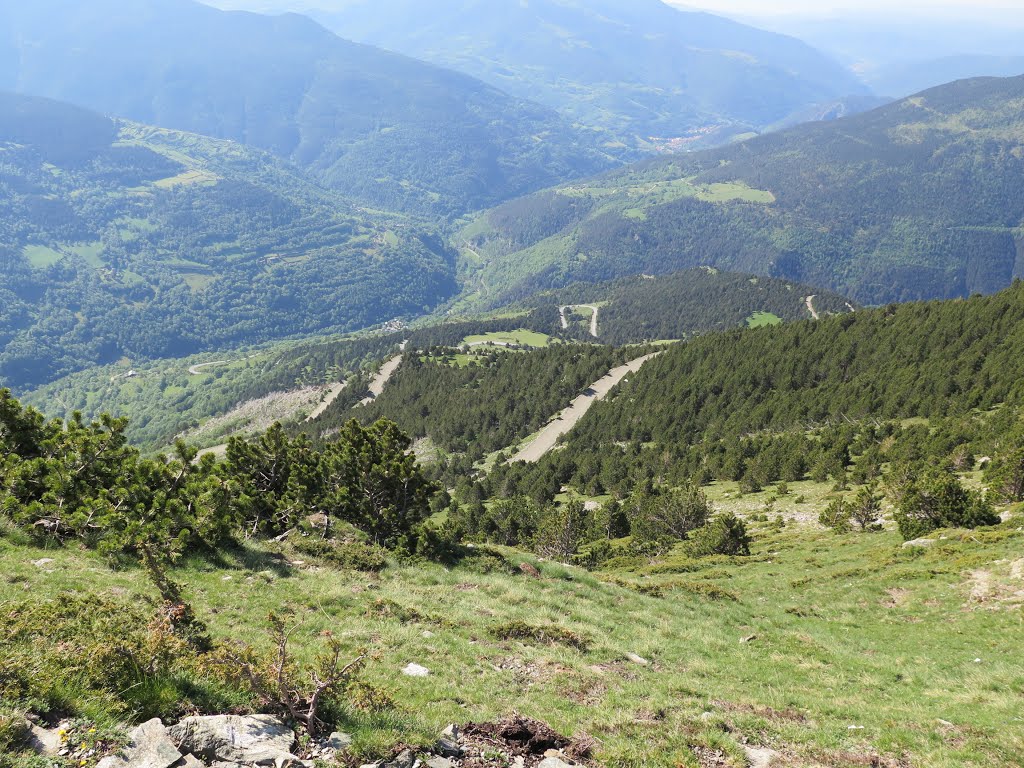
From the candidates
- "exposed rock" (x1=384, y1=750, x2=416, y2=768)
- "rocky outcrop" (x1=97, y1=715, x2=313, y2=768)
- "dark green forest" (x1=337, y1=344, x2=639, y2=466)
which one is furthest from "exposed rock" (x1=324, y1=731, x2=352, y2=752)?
"dark green forest" (x1=337, y1=344, x2=639, y2=466)

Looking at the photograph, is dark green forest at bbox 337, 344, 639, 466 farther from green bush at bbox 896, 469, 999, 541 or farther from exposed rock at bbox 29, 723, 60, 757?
exposed rock at bbox 29, 723, 60, 757

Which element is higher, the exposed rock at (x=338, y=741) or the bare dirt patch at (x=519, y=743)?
the exposed rock at (x=338, y=741)

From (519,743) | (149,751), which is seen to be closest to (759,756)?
(519,743)

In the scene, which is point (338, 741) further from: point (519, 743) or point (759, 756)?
point (759, 756)

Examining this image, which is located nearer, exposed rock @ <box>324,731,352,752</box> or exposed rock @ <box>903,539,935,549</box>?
exposed rock @ <box>324,731,352,752</box>

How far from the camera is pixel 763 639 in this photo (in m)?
24.9

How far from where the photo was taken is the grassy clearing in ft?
44.9

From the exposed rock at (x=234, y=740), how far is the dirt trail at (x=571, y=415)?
123 meters

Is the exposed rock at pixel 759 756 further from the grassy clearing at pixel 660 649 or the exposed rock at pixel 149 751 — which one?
the exposed rock at pixel 149 751

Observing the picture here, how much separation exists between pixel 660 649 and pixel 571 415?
146 m

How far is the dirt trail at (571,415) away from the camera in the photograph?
147125mm

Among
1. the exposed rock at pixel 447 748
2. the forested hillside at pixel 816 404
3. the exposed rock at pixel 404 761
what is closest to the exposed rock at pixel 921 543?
the forested hillside at pixel 816 404

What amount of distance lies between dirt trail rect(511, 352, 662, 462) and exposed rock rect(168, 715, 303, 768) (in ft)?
404

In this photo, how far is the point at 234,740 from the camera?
9602 millimetres
